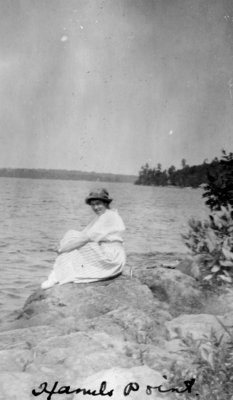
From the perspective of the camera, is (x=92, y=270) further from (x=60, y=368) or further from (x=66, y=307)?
(x=60, y=368)

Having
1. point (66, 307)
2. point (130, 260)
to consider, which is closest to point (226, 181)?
point (66, 307)

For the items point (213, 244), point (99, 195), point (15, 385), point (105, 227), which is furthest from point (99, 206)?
point (15, 385)

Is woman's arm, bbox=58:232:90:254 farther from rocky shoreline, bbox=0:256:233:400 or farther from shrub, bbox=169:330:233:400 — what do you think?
shrub, bbox=169:330:233:400

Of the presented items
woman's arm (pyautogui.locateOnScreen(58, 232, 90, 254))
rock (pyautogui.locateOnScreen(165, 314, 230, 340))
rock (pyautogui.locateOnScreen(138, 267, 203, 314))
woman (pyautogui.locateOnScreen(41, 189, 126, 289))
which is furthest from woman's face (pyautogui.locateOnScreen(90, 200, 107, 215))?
rock (pyautogui.locateOnScreen(165, 314, 230, 340))

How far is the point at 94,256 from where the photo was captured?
672 cm

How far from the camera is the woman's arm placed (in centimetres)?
671

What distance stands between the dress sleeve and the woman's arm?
72 mm

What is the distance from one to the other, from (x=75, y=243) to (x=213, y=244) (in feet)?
6.46

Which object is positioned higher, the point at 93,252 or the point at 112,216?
the point at 112,216

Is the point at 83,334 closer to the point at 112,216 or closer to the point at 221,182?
the point at 112,216

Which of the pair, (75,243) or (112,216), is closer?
(75,243)

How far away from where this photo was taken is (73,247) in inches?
265

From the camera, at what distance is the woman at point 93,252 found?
665 cm

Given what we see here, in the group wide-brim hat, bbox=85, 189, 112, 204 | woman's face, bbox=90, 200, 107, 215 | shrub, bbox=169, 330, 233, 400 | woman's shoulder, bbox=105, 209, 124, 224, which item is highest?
wide-brim hat, bbox=85, 189, 112, 204
